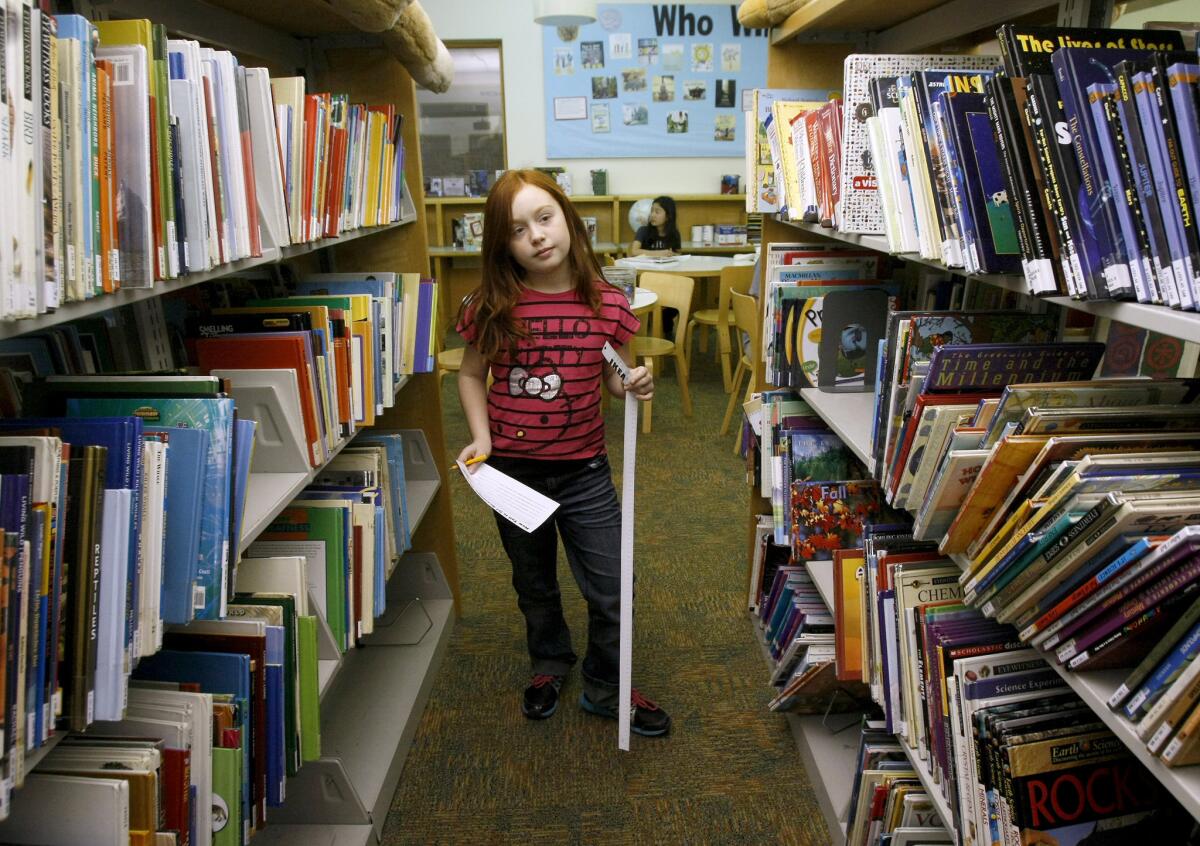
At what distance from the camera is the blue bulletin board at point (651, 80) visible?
20.3 feet

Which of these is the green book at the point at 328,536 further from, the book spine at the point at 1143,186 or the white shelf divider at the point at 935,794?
the book spine at the point at 1143,186

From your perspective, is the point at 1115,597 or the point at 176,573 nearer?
the point at 1115,597

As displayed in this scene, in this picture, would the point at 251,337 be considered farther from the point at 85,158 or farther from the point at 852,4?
the point at 852,4

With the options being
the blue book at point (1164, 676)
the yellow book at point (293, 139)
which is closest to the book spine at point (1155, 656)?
the blue book at point (1164, 676)

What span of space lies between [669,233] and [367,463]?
461cm

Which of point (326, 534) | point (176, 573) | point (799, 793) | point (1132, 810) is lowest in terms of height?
point (799, 793)

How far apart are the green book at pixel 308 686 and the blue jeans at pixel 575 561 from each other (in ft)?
2.12

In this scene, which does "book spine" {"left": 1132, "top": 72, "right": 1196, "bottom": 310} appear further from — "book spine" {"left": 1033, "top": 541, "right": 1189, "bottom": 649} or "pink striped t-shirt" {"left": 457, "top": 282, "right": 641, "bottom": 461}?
"pink striped t-shirt" {"left": 457, "top": 282, "right": 641, "bottom": 461}

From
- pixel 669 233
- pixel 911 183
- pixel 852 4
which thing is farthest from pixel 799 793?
pixel 669 233

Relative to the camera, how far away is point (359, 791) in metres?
1.72

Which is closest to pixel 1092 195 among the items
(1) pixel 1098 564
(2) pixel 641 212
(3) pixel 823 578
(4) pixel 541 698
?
(1) pixel 1098 564

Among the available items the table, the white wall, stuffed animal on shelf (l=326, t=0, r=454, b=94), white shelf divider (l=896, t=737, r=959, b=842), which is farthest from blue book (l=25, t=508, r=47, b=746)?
the white wall

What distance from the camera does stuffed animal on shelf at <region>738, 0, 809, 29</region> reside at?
1.79m

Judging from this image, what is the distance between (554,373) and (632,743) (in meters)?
0.95
